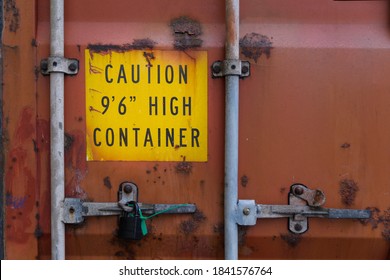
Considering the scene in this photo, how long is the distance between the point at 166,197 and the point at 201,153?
206 mm

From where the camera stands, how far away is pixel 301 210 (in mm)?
1659

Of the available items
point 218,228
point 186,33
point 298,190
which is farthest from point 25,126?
point 298,190

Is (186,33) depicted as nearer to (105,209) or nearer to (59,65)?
(59,65)

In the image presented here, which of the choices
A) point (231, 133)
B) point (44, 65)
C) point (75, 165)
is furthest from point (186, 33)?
point (75, 165)

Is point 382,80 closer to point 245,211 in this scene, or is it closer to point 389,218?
point 389,218

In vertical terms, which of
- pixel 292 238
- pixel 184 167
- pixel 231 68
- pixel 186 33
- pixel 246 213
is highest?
pixel 186 33

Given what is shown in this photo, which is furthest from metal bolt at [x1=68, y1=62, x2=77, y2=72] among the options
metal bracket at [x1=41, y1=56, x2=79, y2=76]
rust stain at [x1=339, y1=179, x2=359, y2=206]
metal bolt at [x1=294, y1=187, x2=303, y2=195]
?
rust stain at [x1=339, y1=179, x2=359, y2=206]

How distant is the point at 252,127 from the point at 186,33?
42 cm

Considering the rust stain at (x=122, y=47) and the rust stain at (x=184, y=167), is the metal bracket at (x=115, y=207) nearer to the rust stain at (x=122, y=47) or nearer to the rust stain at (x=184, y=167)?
the rust stain at (x=184, y=167)

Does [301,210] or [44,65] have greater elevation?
[44,65]

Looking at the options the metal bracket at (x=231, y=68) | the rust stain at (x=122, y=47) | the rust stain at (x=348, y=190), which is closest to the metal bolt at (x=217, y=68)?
the metal bracket at (x=231, y=68)

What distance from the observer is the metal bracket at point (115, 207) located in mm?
1654

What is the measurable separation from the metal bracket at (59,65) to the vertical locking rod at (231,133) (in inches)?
21.8

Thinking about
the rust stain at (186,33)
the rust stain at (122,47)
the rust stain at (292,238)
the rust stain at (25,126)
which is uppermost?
the rust stain at (186,33)
